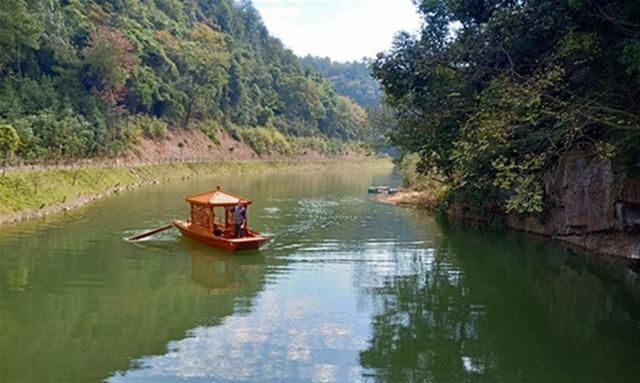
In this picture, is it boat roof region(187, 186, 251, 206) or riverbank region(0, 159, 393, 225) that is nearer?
boat roof region(187, 186, 251, 206)

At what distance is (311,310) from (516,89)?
702 centimetres

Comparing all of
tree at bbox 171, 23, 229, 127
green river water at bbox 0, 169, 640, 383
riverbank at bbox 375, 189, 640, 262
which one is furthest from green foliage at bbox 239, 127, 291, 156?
→ green river water at bbox 0, 169, 640, 383

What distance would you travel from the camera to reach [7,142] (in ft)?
95.2

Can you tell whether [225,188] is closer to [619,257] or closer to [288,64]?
[619,257]

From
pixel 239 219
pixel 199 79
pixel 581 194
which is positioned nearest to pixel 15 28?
pixel 199 79

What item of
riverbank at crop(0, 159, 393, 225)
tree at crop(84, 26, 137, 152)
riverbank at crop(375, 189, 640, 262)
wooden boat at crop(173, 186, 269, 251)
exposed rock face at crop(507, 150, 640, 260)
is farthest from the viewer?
tree at crop(84, 26, 137, 152)

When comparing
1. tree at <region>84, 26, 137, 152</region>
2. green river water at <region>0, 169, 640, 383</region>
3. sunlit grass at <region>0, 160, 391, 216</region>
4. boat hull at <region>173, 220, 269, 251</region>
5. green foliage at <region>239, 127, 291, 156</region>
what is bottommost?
green river water at <region>0, 169, 640, 383</region>

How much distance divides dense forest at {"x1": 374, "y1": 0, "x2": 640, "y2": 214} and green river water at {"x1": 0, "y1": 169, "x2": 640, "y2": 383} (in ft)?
8.72

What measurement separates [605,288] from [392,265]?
598 cm

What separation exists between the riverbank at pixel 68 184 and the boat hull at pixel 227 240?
25.7 feet

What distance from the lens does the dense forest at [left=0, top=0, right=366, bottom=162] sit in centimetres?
4219

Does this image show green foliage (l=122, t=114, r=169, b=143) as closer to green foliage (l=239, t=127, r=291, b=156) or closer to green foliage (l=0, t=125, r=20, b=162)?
green foliage (l=239, t=127, r=291, b=156)

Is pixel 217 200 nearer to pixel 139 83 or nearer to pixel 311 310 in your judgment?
pixel 311 310

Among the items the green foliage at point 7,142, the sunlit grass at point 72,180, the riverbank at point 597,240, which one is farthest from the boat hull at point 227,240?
the green foliage at point 7,142
